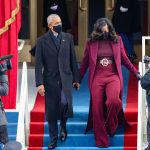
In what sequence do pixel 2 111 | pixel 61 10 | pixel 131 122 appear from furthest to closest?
pixel 61 10
pixel 131 122
pixel 2 111

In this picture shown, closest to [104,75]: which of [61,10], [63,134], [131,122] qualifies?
[131,122]

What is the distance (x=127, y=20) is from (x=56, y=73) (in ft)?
14.1

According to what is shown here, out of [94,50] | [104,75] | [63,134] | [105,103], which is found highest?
[94,50]

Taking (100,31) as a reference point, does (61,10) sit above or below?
above

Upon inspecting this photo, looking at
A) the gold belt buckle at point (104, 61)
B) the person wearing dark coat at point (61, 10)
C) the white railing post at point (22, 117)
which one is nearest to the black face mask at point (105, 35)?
the gold belt buckle at point (104, 61)

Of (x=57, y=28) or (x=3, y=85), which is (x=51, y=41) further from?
(x=3, y=85)

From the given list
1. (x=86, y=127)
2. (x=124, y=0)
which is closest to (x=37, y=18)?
(x=124, y=0)

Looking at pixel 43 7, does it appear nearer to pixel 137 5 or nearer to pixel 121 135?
pixel 137 5

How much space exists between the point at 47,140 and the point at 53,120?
519 mm

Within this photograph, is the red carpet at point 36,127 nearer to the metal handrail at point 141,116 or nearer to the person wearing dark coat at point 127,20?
the metal handrail at point 141,116

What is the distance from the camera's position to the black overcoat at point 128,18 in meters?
14.3

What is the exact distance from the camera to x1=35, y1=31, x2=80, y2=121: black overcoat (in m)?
10.3

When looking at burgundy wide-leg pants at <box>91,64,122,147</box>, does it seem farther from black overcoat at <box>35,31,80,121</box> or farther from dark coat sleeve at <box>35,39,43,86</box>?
dark coat sleeve at <box>35,39,43,86</box>

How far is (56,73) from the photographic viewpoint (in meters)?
10.3
